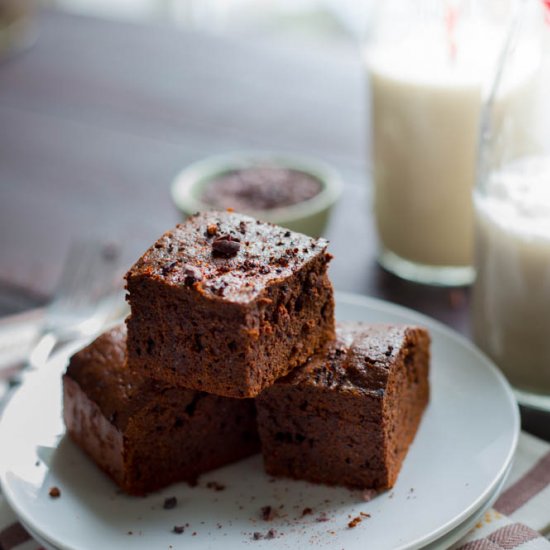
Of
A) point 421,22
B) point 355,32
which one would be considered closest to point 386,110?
point 421,22

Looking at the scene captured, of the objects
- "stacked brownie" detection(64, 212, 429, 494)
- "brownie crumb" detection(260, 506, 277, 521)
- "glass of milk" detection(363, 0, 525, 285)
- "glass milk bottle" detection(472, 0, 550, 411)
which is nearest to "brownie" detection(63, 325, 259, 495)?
"stacked brownie" detection(64, 212, 429, 494)

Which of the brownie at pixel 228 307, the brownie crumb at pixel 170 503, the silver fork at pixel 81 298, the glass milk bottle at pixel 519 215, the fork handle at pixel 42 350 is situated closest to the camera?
the brownie at pixel 228 307

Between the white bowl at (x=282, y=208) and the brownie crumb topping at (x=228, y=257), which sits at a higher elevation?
the brownie crumb topping at (x=228, y=257)

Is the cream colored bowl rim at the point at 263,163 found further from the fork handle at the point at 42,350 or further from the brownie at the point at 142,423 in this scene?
the brownie at the point at 142,423

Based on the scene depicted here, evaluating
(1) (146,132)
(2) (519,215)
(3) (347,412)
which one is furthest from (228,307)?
(1) (146,132)

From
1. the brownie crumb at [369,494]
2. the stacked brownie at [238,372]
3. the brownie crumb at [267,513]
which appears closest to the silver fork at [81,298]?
the stacked brownie at [238,372]

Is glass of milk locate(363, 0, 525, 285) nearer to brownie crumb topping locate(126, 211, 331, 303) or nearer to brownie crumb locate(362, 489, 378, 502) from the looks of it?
brownie crumb topping locate(126, 211, 331, 303)
